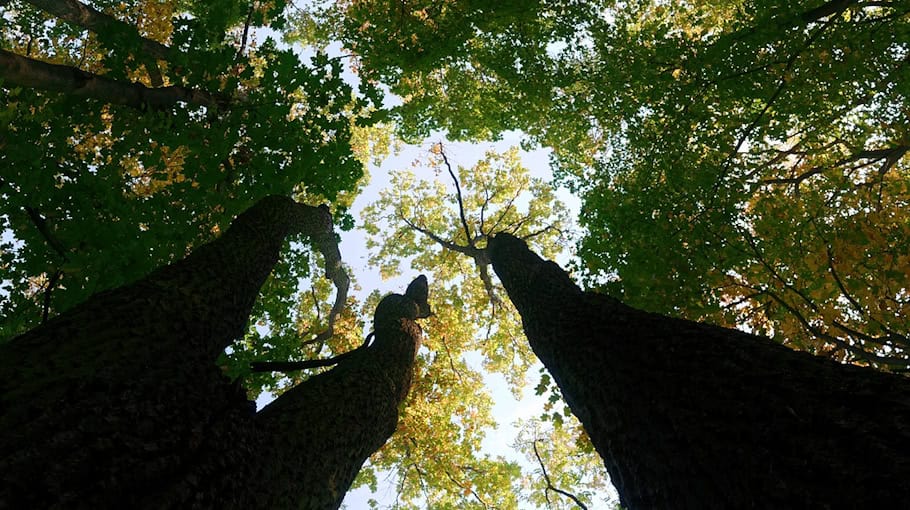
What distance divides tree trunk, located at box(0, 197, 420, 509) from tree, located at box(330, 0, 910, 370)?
509 centimetres

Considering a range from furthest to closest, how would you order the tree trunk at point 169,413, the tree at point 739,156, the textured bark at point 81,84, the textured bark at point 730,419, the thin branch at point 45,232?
the tree at point 739,156 → the textured bark at point 81,84 → the thin branch at point 45,232 → the tree trunk at point 169,413 → the textured bark at point 730,419

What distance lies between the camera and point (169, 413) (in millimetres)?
2695

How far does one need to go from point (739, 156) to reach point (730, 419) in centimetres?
745

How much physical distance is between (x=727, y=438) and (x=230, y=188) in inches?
263

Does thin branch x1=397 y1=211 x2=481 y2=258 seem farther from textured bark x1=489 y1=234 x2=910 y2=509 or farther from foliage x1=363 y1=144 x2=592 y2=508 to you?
textured bark x1=489 y1=234 x2=910 y2=509

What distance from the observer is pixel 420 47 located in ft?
33.9

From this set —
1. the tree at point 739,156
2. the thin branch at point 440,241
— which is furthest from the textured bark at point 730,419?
the thin branch at point 440,241

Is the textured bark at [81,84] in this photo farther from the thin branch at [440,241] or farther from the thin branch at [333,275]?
the thin branch at [440,241]

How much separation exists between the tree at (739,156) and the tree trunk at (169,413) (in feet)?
16.7

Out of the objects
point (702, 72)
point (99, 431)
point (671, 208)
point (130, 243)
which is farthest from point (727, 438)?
point (702, 72)

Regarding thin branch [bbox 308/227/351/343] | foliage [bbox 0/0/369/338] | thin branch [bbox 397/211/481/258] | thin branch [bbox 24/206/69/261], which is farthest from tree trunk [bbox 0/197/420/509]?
thin branch [bbox 397/211/481/258]

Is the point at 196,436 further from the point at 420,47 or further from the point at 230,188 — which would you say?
the point at 420,47

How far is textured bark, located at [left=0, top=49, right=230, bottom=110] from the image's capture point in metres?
4.89

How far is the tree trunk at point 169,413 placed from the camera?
2.09 metres
